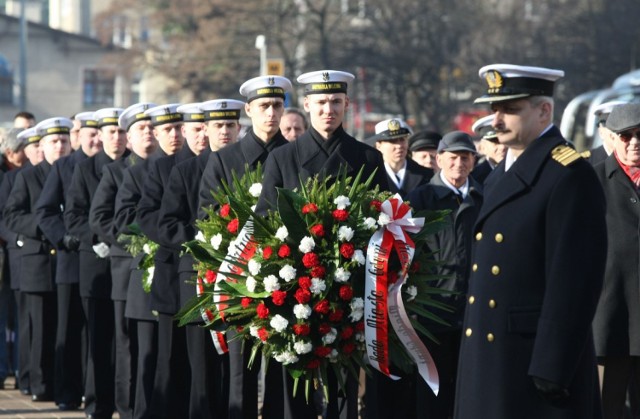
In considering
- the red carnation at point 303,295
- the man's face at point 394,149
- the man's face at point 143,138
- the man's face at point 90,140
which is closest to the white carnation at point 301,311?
the red carnation at point 303,295

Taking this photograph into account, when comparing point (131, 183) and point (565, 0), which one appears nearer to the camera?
point (131, 183)

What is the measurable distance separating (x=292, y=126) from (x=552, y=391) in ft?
25.1

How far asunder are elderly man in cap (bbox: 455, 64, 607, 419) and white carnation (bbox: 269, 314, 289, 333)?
73.9 inches

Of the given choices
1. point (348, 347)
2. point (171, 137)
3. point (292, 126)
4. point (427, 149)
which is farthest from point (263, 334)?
point (292, 126)

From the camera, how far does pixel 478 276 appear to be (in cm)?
622

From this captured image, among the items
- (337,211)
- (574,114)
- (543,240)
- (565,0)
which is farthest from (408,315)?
(565,0)

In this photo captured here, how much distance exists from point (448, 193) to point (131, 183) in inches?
100

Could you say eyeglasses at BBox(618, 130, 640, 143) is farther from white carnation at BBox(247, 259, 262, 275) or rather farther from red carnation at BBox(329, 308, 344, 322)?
white carnation at BBox(247, 259, 262, 275)

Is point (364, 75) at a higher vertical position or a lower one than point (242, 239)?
higher

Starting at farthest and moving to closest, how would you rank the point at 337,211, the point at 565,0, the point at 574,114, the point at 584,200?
the point at 565,0, the point at 574,114, the point at 337,211, the point at 584,200

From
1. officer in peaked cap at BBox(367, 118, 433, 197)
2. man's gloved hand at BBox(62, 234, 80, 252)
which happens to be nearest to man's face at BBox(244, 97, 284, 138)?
officer in peaked cap at BBox(367, 118, 433, 197)

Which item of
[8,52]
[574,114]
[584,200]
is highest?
[8,52]

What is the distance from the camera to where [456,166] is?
33.9 ft

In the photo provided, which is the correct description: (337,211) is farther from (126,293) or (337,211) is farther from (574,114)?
(574,114)
